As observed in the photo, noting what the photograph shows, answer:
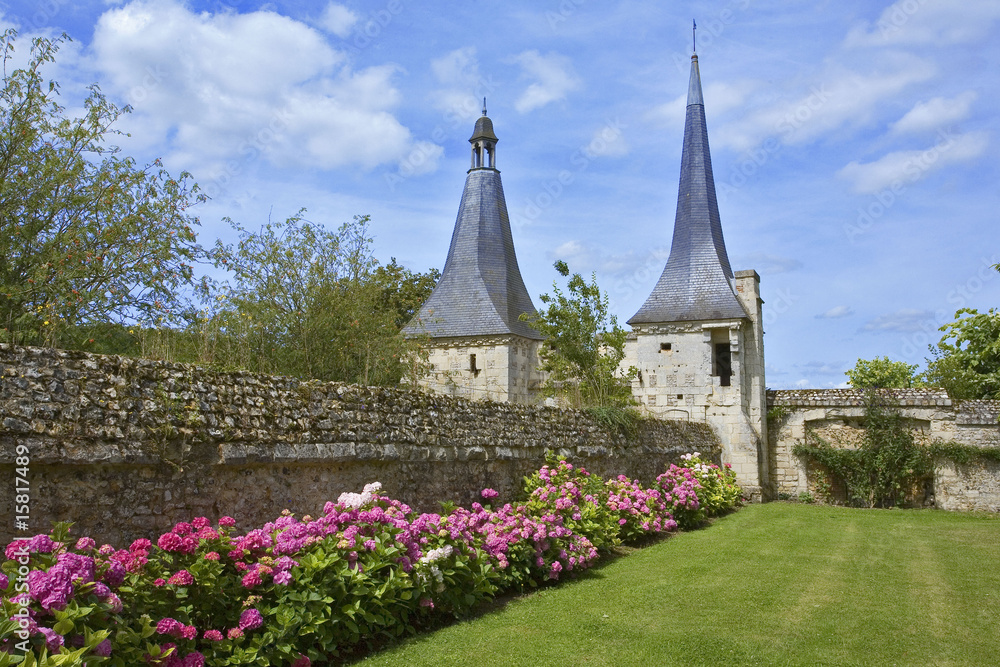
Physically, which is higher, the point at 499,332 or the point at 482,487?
the point at 499,332

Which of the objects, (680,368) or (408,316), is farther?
(408,316)

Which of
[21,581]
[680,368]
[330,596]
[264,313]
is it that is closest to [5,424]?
[21,581]

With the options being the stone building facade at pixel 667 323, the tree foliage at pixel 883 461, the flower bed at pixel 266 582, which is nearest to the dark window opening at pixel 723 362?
the stone building facade at pixel 667 323

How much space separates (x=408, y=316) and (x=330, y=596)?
923 inches

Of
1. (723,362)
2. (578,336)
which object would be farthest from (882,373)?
(578,336)

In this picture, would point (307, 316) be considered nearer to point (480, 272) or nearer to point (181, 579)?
point (181, 579)

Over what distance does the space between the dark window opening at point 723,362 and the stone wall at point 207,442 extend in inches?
535

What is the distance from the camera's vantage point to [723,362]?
2081 cm

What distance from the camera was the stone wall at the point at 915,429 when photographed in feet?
53.7

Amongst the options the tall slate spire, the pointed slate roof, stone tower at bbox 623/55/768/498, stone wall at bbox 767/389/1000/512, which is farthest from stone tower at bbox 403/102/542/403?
stone wall at bbox 767/389/1000/512

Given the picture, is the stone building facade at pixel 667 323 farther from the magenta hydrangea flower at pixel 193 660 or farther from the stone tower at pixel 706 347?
the magenta hydrangea flower at pixel 193 660

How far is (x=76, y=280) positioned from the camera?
830 centimetres

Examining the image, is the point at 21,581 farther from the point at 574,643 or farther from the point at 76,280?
the point at 76,280

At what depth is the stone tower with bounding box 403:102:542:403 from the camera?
2038cm
